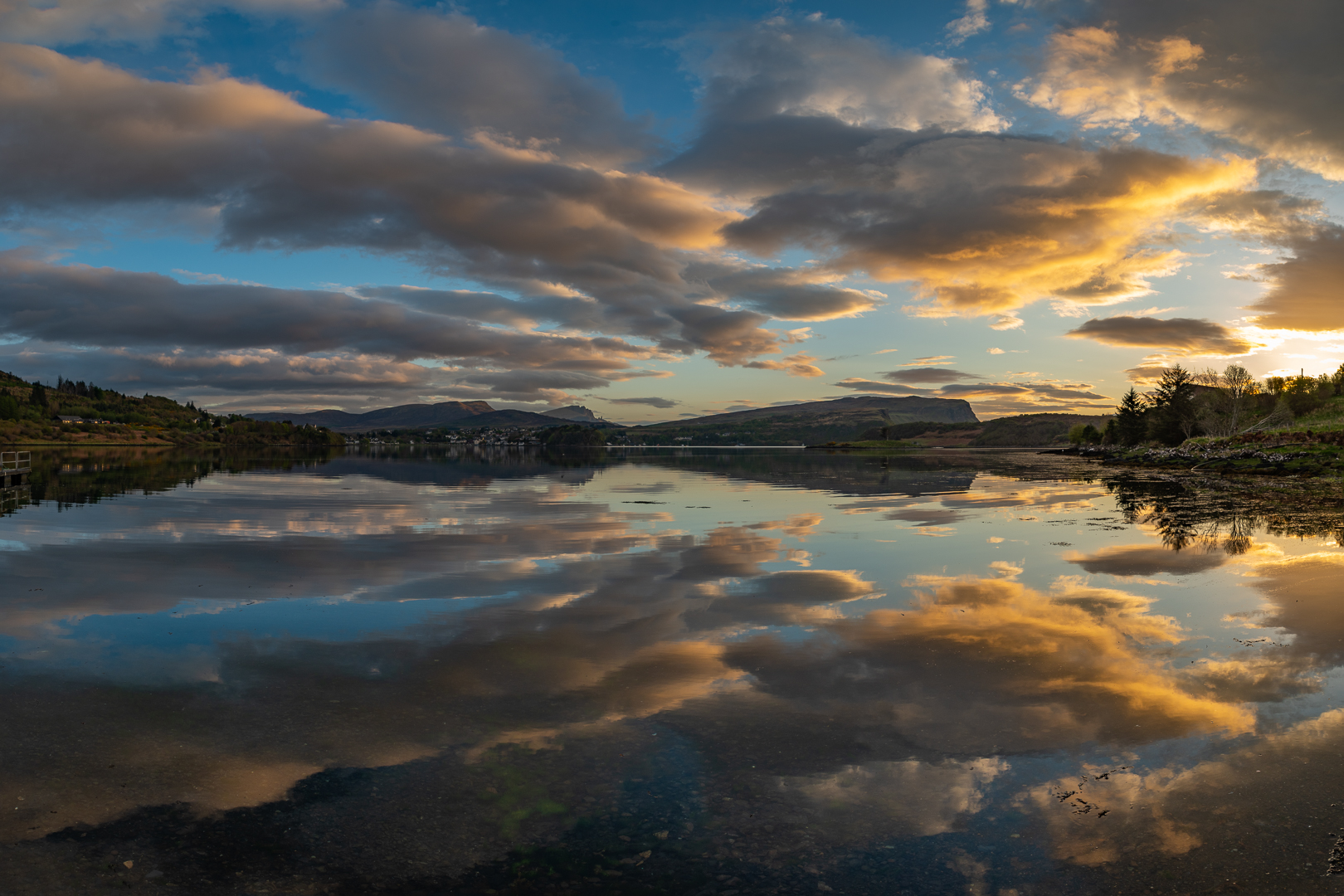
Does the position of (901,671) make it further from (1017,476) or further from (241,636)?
(1017,476)

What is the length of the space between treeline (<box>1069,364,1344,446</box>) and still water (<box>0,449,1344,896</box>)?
3935 inches

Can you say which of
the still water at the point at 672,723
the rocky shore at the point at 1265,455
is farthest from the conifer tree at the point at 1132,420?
the still water at the point at 672,723

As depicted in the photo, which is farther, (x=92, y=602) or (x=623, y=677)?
(x=92, y=602)

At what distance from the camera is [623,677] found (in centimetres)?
984

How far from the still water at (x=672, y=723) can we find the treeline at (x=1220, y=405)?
328ft

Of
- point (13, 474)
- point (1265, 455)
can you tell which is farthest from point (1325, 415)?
point (13, 474)

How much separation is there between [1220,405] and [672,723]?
128852 millimetres

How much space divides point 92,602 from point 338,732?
9669mm

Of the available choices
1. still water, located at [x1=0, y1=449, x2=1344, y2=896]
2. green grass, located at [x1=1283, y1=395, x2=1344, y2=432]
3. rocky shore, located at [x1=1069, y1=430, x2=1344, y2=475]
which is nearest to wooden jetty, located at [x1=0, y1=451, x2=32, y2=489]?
still water, located at [x1=0, y1=449, x2=1344, y2=896]

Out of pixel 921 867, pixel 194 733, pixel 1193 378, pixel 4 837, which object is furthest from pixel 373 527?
pixel 1193 378

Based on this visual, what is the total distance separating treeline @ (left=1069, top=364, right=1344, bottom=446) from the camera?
3930 inches

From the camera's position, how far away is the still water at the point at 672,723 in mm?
5594

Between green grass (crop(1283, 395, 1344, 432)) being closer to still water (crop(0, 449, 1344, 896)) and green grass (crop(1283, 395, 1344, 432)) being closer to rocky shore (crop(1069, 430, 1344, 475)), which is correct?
rocky shore (crop(1069, 430, 1344, 475))

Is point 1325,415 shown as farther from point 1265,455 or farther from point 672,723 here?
point 672,723
